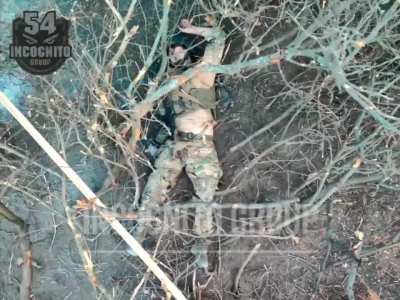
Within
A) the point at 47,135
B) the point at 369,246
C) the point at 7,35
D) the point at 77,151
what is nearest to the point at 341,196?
the point at 369,246

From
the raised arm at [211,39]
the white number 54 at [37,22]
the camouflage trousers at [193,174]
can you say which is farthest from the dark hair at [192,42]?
the white number 54 at [37,22]

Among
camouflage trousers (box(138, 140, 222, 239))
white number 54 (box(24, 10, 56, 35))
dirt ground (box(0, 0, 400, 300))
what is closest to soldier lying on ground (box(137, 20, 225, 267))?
camouflage trousers (box(138, 140, 222, 239))

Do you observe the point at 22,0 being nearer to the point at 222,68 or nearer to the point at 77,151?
the point at 77,151

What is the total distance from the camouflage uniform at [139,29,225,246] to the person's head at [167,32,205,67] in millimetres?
206

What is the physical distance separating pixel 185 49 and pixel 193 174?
3.54ft

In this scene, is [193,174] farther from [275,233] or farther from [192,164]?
[275,233]

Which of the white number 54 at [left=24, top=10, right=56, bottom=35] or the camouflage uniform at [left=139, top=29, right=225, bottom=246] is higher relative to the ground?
the white number 54 at [left=24, top=10, right=56, bottom=35]

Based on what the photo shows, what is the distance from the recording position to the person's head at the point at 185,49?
441 centimetres

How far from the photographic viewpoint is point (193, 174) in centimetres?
462

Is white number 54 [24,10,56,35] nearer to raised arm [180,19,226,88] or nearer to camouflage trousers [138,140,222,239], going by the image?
raised arm [180,19,226,88]

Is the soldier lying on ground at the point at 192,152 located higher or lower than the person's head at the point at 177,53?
lower

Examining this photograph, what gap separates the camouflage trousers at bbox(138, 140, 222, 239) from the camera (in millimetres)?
4594

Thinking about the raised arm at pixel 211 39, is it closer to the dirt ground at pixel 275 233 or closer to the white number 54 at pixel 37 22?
the dirt ground at pixel 275 233

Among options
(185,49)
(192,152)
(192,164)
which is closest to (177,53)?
(185,49)
